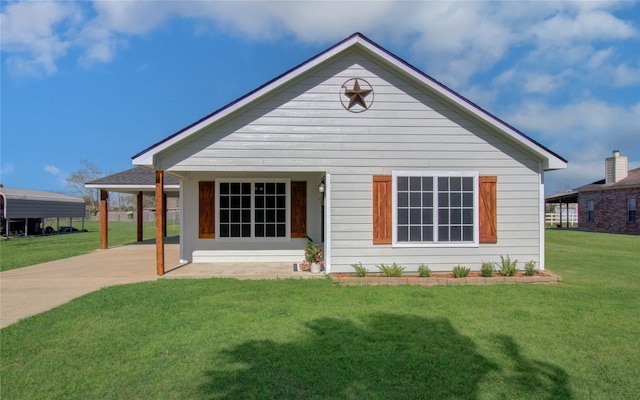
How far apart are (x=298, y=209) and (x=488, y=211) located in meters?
4.93

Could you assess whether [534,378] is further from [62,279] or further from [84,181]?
[84,181]

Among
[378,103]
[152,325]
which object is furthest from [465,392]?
[378,103]

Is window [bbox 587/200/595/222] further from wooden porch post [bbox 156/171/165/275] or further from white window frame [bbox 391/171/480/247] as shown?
wooden porch post [bbox 156/171/165/275]

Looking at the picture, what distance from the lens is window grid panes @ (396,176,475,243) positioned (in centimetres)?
839

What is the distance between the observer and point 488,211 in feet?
27.7

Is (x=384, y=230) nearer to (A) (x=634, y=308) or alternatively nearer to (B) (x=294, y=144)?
(B) (x=294, y=144)

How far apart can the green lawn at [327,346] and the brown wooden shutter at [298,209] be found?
359 cm

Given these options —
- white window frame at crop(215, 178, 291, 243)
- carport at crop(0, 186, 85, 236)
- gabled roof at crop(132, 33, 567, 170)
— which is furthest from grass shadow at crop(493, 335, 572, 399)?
carport at crop(0, 186, 85, 236)

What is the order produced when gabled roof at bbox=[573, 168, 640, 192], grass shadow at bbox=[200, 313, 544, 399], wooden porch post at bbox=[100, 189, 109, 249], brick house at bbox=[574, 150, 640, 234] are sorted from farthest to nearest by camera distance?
brick house at bbox=[574, 150, 640, 234], gabled roof at bbox=[573, 168, 640, 192], wooden porch post at bbox=[100, 189, 109, 249], grass shadow at bbox=[200, 313, 544, 399]

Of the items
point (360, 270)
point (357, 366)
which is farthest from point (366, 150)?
point (357, 366)

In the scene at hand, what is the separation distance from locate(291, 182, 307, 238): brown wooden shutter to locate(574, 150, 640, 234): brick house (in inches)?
973

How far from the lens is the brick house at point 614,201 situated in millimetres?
24125

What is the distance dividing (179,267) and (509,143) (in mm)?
8734

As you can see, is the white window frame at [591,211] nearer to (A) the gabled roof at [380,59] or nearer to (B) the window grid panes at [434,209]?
(A) the gabled roof at [380,59]
